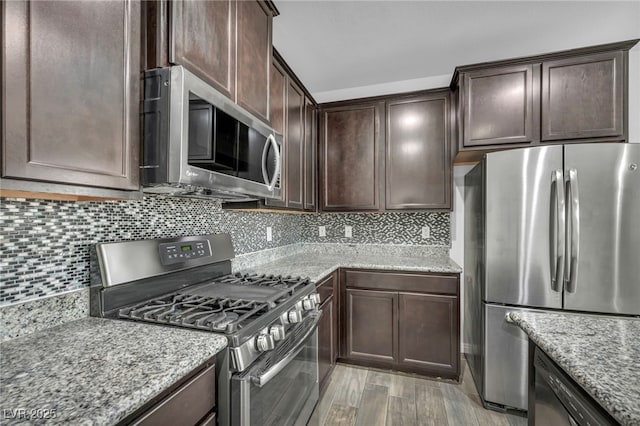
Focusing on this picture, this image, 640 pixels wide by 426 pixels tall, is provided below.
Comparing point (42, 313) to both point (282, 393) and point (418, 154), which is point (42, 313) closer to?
point (282, 393)

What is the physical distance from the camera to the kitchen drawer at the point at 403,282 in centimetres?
225

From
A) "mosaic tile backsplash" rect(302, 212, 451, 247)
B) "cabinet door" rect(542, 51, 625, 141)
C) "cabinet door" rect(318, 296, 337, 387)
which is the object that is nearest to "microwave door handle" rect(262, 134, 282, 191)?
"cabinet door" rect(318, 296, 337, 387)

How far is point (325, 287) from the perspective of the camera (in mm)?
2125

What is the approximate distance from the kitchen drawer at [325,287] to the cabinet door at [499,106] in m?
1.50

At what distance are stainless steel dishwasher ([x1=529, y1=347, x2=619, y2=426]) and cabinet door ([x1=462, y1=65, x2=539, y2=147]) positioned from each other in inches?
67.2

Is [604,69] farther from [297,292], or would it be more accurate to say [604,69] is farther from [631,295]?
[297,292]

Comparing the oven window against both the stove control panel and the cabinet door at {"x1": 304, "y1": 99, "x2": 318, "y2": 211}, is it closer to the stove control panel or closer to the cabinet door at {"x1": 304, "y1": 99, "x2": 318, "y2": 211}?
the stove control panel

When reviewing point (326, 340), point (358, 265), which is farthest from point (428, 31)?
point (326, 340)

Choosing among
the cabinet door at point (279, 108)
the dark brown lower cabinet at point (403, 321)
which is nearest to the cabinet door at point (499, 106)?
the dark brown lower cabinet at point (403, 321)

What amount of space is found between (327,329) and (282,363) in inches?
43.7

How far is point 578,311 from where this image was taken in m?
1.79

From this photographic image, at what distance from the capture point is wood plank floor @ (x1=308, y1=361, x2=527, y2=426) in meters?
1.83

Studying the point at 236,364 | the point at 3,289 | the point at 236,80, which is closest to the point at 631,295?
the point at 236,364

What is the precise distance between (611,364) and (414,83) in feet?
9.11
